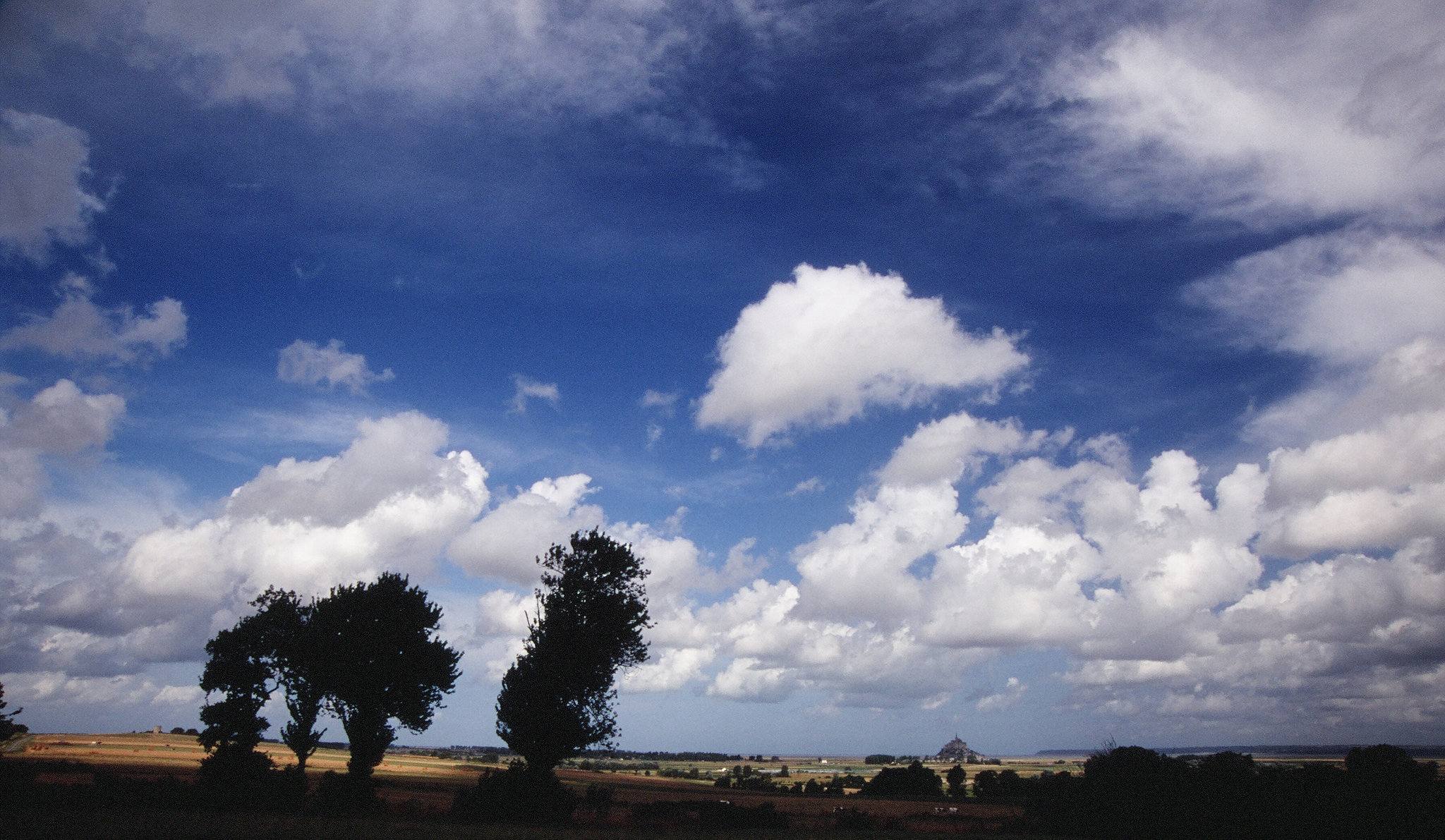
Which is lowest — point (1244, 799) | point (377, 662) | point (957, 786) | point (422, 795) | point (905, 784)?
point (957, 786)

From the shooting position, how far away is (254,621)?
4353 cm

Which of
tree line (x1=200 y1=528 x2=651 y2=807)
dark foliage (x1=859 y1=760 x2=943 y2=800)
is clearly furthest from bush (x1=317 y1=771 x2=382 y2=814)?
dark foliage (x1=859 y1=760 x2=943 y2=800)

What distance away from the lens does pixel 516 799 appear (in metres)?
34.1

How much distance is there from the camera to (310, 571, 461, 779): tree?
38.3 metres

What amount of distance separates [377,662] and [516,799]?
35.2 ft

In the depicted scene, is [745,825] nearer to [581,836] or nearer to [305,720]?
[581,836]

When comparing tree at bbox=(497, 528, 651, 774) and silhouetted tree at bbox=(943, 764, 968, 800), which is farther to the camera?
silhouetted tree at bbox=(943, 764, 968, 800)

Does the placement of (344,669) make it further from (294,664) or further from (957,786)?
(957,786)

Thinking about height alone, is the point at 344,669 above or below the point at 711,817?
above

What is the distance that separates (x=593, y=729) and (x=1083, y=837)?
2930 centimetres

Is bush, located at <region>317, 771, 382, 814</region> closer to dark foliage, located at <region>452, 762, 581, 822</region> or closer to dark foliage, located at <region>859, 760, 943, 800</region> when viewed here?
dark foliage, located at <region>452, 762, 581, 822</region>

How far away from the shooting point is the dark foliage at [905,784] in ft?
287

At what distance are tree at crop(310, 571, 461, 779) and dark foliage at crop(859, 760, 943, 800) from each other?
61.9m

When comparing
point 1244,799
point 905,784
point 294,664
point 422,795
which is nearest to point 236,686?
point 294,664
